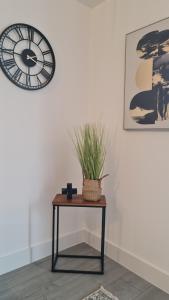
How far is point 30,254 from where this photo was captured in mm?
2076

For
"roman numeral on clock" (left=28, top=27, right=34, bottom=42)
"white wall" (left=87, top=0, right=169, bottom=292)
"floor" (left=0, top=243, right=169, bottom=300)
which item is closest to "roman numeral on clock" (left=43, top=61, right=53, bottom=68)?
"roman numeral on clock" (left=28, top=27, right=34, bottom=42)

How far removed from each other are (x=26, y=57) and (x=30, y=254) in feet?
5.52

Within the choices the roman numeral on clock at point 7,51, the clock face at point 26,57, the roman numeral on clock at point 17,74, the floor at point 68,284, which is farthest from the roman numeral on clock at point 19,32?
the floor at point 68,284

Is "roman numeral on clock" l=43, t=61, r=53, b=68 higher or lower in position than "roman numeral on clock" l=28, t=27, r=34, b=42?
lower

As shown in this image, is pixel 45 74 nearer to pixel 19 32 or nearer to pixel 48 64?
pixel 48 64

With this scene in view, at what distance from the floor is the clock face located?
153cm

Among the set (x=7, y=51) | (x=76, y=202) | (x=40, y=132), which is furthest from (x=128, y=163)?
(x=7, y=51)

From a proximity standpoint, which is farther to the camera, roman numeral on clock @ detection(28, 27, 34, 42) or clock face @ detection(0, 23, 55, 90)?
roman numeral on clock @ detection(28, 27, 34, 42)

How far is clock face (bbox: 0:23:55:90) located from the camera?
1.82 metres

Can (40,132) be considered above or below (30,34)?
below

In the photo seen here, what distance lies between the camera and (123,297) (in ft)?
5.51

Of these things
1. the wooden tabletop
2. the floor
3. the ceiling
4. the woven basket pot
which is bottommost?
the floor

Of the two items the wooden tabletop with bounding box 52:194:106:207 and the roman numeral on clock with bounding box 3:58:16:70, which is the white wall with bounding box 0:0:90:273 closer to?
the roman numeral on clock with bounding box 3:58:16:70

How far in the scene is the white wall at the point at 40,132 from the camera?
190 centimetres
